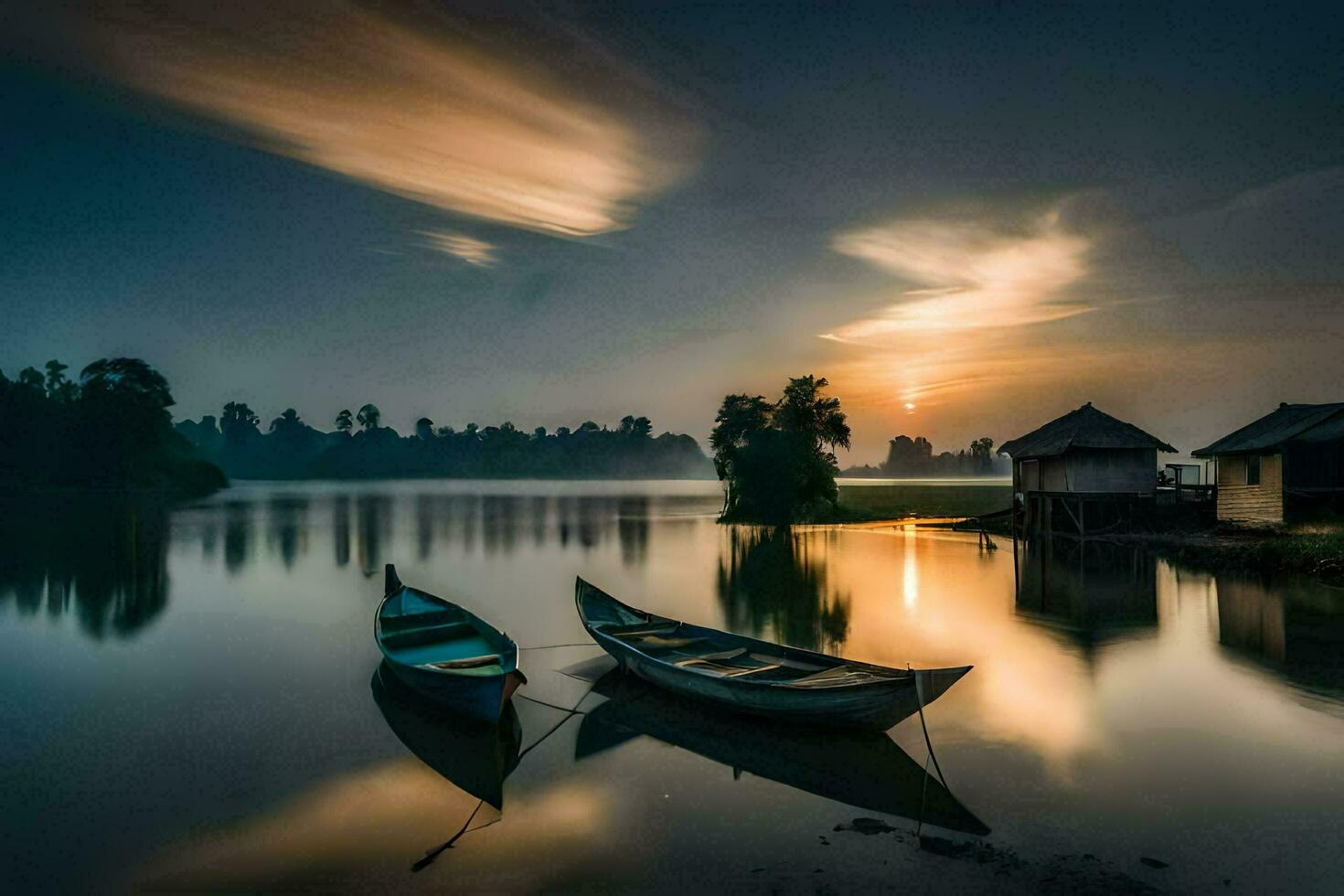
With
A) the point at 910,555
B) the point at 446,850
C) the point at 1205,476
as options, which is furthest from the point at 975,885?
the point at 1205,476

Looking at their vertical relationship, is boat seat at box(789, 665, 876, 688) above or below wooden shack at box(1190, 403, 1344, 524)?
below

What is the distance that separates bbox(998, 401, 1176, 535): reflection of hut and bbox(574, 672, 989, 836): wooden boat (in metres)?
29.3

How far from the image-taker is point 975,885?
7.10 m

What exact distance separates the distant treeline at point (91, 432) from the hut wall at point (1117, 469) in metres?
118

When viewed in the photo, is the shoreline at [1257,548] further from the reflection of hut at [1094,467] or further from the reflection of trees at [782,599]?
the reflection of trees at [782,599]

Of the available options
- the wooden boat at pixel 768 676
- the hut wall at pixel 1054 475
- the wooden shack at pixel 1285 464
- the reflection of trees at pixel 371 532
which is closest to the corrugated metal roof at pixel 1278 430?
the wooden shack at pixel 1285 464

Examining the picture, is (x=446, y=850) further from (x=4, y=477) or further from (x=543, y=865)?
(x=4, y=477)

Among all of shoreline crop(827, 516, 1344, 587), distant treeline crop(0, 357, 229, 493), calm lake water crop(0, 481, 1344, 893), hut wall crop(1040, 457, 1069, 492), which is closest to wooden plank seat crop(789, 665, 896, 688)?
calm lake water crop(0, 481, 1344, 893)

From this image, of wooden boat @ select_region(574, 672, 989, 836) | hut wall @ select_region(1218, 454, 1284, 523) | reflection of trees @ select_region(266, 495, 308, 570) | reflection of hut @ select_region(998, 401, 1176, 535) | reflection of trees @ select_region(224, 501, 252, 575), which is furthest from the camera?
reflection of trees @ select_region(266, 495, 308, 570)

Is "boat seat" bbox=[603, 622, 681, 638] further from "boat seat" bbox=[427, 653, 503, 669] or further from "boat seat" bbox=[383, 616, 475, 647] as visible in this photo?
"boat seat" bbox=[427, 653, 503, 669]

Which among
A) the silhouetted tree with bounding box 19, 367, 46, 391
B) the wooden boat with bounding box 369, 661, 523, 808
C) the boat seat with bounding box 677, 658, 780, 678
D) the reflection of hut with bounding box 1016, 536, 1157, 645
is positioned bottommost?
the wooden boat with bounding box 369, 661, 523, 808

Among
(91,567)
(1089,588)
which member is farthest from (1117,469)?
(91,567)

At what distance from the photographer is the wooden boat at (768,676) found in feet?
32.3

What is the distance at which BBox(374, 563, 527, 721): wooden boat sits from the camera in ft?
35.1
